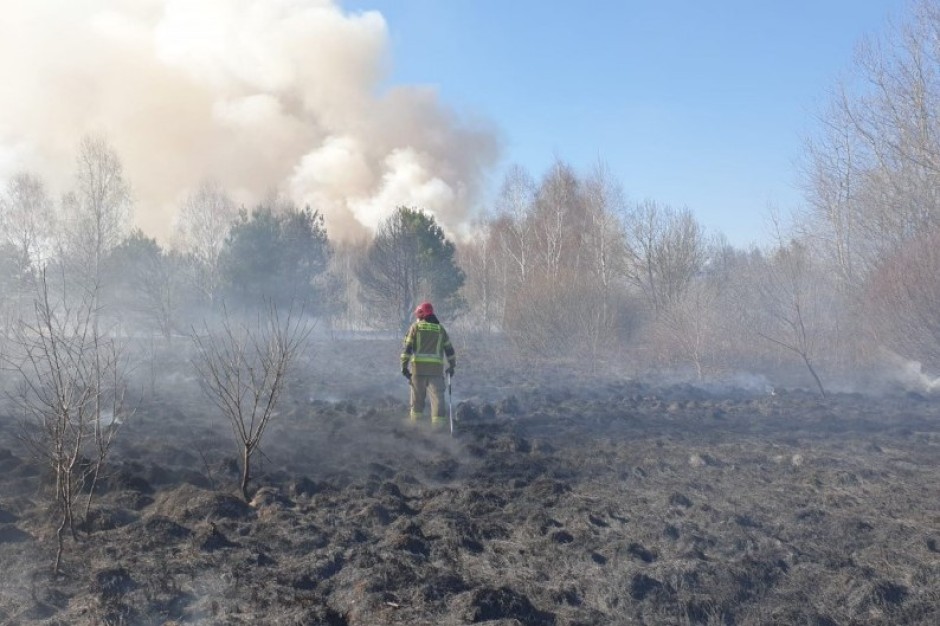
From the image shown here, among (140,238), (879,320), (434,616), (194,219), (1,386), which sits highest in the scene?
(194,219)

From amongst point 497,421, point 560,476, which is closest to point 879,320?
point 497,421

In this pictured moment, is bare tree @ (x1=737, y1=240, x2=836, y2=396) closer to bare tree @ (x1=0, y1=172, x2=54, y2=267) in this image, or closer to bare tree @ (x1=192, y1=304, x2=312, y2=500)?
bare tree @ (x1=192, y1=304, x2=312, y2=500)

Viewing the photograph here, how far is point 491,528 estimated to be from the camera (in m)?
5.44

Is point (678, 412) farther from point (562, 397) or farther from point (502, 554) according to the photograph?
point (502, 554)

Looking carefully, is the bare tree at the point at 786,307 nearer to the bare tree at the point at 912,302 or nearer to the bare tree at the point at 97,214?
the bare tree at the point at 912,302

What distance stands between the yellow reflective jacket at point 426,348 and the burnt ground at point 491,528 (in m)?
0.87

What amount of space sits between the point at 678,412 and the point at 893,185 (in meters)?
15.7

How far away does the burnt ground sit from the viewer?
4.05 m

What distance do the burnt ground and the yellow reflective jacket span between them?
2.85 feet

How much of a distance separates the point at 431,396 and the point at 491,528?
14.8 feet

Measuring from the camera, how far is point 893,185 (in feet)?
73.4

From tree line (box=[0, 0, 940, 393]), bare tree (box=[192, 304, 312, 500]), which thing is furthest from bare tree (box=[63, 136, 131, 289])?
bare tree (box=[192, 304, 312, 500])

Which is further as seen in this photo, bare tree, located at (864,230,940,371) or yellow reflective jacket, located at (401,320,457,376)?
bare tree, located at (864,230,940,371)

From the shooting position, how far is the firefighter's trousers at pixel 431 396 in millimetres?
9781
